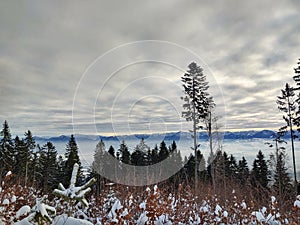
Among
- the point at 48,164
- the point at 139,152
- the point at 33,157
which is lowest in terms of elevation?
the point at 48,164

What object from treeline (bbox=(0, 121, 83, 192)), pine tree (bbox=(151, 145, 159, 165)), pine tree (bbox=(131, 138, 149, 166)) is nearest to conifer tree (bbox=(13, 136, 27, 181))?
treeline (bbox=(0, 121, 83, 192))

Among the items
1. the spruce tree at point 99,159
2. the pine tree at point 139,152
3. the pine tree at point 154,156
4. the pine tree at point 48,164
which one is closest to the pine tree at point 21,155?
the pine tree at point 48,164

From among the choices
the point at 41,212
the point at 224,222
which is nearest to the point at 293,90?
the point at 224,222

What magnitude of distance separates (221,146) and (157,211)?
20.4 metres

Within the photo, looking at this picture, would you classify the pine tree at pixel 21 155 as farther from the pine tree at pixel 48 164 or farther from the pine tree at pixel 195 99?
the pine tree at pixel 195 99

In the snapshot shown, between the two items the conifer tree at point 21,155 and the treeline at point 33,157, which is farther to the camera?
the conifer tree at point 21,155

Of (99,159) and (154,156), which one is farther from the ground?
(99,159)

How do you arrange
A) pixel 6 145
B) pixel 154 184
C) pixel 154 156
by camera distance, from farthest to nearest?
pixel 6 145 < pixel 154 156 < pixel 154 184

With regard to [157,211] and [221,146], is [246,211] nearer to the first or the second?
[157,211]

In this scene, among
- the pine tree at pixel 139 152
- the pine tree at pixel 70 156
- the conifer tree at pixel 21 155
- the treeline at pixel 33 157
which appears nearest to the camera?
the pine tree at pixel 139 152

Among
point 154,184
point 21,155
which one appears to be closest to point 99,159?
point 154,184

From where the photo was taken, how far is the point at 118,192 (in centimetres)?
764

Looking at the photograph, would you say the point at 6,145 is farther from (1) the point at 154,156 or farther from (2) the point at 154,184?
(2) the point at 154,184

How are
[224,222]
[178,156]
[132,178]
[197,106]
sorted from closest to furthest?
[224,222] → [132,178] → [197,106] → [178,156]
